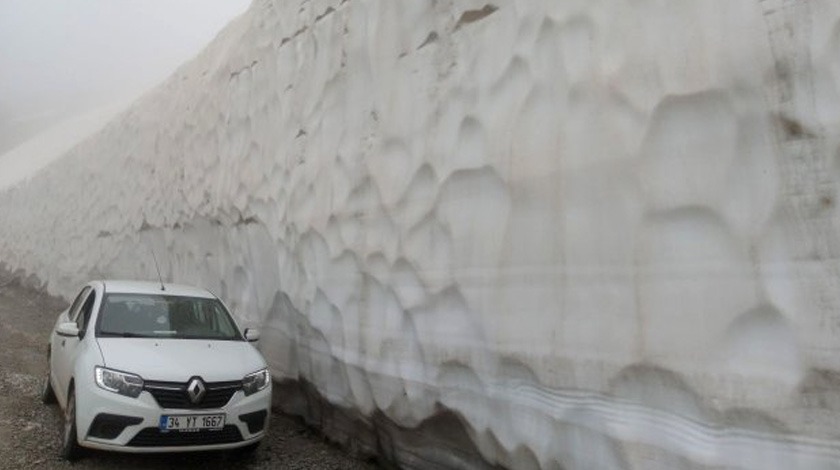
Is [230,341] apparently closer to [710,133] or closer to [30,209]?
[710,133]

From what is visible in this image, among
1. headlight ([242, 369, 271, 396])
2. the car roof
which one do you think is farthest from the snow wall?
the car roof

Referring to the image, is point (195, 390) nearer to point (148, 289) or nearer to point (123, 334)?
point (123, 334)

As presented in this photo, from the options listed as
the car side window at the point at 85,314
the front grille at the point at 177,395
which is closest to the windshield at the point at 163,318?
the car side window at the point at 85,314

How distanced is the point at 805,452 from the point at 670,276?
89 centimetres

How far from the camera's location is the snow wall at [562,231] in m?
2.68

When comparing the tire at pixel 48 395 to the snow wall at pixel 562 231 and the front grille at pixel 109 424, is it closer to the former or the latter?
the snow wall at pixel 562 231

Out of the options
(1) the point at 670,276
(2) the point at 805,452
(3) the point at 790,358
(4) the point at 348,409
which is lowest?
(4) the point at 348,409

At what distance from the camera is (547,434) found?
12.3 ft

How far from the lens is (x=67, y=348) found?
582 cm

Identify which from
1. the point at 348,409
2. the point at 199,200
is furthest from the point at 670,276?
the point at 199,200

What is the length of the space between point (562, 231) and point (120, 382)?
11.0ft

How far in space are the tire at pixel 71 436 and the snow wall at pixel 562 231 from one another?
2.05m

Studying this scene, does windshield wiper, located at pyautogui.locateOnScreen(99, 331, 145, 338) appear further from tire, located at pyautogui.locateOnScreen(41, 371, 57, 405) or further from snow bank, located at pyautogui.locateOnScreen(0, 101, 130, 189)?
snow bank, located at pyautogui.locateOnScreen(0, 101, 130, 189)

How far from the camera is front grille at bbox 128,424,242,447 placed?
484 cm
